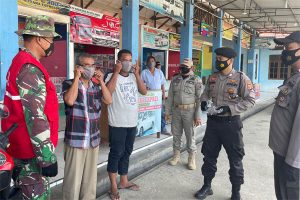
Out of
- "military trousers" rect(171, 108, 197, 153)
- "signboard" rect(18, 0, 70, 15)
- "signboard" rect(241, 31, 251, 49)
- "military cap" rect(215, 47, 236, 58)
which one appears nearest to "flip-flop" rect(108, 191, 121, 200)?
"military trousers" rect(171, 108, 197, 153)

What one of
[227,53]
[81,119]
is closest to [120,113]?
[81,119]

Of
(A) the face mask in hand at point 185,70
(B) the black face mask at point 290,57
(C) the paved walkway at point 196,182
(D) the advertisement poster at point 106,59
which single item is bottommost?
(C) the paved walkway at point 196,182

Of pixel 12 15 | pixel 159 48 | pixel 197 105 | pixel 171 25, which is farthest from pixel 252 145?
pixel 171 25

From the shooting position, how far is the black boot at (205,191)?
152 inches

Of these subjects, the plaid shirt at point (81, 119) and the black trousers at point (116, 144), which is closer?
the plaid shirt at point (81, 119)

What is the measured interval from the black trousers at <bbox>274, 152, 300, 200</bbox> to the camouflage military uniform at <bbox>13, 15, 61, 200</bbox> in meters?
1.99

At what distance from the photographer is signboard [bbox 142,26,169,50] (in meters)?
11.2

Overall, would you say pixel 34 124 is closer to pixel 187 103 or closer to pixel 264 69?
pixel 187 103

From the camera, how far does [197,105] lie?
5027 millimetres

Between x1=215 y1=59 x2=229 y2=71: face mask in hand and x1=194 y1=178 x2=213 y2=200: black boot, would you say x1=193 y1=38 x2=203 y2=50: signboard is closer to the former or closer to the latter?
x1=215 y1=59 x2=229 y2=71: face mask in hand

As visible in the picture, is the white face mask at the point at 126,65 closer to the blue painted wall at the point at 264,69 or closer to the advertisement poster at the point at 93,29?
the advertisement poster at the point at 93,29

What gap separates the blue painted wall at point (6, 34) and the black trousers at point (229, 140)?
8.54ft

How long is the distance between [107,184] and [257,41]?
1691 cm

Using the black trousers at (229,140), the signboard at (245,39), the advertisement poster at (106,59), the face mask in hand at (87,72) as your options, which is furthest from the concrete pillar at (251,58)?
the face mask in hand at (87,72)
